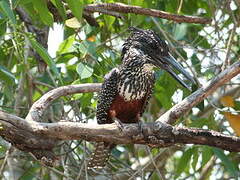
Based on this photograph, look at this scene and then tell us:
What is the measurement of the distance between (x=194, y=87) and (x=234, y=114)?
346 millimetres

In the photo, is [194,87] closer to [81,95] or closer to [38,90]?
[81,95]

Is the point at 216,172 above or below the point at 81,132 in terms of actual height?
below

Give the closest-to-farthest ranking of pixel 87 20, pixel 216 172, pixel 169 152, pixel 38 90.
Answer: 1. pixel 87 20
2. pixel 38 90
3. pixel 169 152
4. pixel 216 172

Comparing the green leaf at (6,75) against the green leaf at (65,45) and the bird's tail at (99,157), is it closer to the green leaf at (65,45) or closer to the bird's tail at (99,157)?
the green leaf at (65,45)

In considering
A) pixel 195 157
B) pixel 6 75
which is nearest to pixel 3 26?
pixel 6 75

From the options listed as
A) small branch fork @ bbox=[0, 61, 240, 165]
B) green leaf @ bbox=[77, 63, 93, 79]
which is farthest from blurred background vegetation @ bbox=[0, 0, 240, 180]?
small branch fork @ bbox=[0, 61, 240, 165]

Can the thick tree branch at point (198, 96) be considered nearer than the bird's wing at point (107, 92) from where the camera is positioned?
Yes

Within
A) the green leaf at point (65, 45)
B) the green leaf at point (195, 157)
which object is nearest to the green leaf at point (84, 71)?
the green leaf at point (65, 45)

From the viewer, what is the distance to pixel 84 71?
13.6 ft

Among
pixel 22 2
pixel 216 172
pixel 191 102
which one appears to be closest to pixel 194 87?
pixel 191 102

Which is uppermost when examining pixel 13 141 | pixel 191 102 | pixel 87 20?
pixel 87 20

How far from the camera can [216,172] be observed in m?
6.07

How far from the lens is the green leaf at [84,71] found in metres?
4.10

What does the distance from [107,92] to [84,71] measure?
0.29 metres
